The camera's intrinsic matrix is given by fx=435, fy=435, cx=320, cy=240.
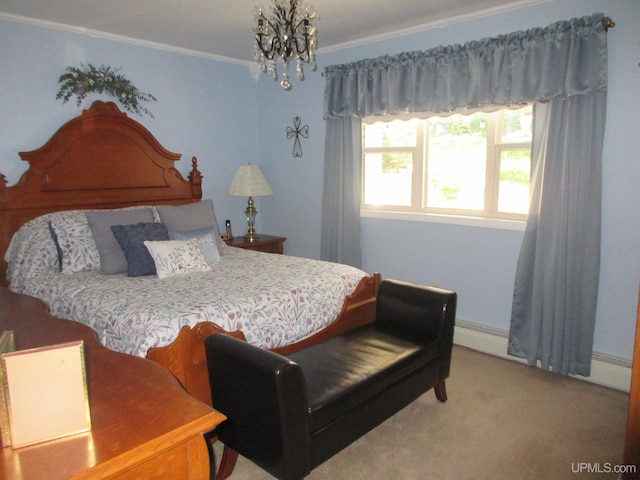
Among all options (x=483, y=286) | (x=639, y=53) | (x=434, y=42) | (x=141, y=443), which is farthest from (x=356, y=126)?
(x=141, y=443)

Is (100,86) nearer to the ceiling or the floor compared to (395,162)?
nearer to the ceiling

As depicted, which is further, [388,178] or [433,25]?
[388,178]

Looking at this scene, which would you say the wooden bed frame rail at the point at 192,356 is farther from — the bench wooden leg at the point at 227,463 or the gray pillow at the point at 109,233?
the gray pillow at the point at 109,233

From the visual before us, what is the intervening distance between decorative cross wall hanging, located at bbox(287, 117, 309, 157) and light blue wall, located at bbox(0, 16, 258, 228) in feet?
A: 1.65

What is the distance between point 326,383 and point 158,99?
3.00 metres

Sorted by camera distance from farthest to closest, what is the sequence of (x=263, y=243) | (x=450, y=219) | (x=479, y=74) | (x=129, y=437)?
1. (x=263, y=243)
2. (x=450, y=219)
3. (x=479, y=74)
4. (x=129, y=437)

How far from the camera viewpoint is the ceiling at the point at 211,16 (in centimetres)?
284

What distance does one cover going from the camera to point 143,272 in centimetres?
270

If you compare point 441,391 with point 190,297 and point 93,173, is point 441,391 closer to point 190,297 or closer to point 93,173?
point 190,297

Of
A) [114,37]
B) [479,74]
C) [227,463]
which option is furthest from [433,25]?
[227,463]

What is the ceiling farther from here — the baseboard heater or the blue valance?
the baseboard heater

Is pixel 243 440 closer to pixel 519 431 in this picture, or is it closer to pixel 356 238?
pixel 519 431

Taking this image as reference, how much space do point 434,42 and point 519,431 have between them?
2.73 metres

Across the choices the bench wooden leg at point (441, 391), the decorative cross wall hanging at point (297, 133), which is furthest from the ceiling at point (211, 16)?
the bench wooden leg at point (441, 391)
